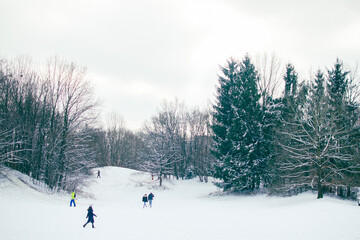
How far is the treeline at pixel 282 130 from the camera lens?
22.8 meters

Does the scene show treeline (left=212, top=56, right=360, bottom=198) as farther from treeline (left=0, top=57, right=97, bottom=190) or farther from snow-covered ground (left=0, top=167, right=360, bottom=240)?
treeline (left=0, top=57, right=97, bottom=190)

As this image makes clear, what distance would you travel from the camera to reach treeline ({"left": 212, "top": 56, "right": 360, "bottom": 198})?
A: 74.8 feet

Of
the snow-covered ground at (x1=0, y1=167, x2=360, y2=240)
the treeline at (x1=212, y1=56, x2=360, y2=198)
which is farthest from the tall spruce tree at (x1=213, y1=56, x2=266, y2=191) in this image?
the snow-covered ground at (x1=0, y1=167, x2=360, y2=240)

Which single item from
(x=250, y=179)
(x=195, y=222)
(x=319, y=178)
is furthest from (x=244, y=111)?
(x=195, y=222)

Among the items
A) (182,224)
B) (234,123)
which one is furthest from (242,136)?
(182,224)

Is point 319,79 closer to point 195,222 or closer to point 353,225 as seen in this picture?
point 353,225

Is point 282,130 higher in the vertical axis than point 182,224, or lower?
higher

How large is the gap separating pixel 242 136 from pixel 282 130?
14.8ft

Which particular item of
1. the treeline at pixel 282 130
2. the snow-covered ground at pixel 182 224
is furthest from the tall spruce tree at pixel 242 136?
the snow-covered ground at pixel 182 224

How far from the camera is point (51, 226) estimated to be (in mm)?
13109

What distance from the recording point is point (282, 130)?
2725 centimetres

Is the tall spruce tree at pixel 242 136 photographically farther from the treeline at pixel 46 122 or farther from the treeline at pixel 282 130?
the treeline at pixel 46 122

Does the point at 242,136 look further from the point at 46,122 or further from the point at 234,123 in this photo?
the point at 46,122

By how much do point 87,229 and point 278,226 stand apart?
411 inches
